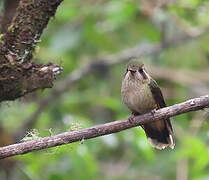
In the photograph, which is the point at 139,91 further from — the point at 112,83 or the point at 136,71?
the point at 112,83

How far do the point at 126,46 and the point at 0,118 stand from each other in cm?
306

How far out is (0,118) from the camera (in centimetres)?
696

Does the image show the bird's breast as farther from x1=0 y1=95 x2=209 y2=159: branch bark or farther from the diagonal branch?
the diagonal branch

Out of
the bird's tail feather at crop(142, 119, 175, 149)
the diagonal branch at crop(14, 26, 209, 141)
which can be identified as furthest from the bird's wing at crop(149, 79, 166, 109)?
the diagonal branch at crop(14, 26, 209, 141)

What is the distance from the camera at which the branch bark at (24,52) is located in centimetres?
421

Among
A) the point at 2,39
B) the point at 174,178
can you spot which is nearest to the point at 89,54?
the point at 174,178

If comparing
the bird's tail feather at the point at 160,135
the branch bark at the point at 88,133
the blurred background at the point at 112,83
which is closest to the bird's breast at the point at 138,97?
the bird's tail feather at the point at 160,135

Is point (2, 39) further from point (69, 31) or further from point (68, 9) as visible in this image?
point (69, 31)

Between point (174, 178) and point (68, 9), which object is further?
point (174, 178)

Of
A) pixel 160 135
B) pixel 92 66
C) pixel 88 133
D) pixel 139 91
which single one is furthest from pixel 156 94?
pixel 92 66

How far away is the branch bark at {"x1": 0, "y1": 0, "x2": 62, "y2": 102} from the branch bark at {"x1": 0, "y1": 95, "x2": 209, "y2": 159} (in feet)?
1.98

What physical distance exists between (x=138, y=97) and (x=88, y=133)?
115 centimetres

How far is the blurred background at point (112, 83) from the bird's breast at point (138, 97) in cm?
120

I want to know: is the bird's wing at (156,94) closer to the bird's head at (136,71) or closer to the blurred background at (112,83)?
the bird's head at (136,71)
